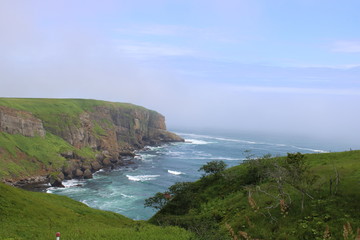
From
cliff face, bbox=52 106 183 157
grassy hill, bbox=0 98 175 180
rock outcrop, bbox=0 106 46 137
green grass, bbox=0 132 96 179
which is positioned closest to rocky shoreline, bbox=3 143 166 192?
grassy hill, bbox=0 98 175 180

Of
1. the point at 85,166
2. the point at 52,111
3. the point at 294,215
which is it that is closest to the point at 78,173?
the point at 85,166

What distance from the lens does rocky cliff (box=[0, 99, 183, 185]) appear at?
10612cm

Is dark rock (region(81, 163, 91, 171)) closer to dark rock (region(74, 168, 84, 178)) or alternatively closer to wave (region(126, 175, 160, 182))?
dark rock (region(74, 168, 84, 178))

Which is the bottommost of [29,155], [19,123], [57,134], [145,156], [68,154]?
[145,156]

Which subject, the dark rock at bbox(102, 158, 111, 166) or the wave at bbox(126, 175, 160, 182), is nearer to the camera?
the wave at bbox(126, 175, 160, 182)

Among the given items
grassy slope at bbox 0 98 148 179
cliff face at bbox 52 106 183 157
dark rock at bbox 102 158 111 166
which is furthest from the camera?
cliff face at bbox 52 106 183 157

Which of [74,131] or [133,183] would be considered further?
[74,131]

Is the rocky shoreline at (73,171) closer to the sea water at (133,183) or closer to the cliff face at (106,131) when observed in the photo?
the sea water at (133,183)

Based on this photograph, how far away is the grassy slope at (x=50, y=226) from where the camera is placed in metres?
20.7

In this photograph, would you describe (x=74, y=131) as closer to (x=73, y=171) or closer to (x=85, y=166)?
(x=85, y=166)

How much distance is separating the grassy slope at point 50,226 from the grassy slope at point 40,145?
66150mm

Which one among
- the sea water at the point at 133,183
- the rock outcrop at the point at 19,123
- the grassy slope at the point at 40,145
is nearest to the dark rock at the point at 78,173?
the sea water at the point at 133,183

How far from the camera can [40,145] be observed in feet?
375

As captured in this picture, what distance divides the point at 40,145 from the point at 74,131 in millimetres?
25361
